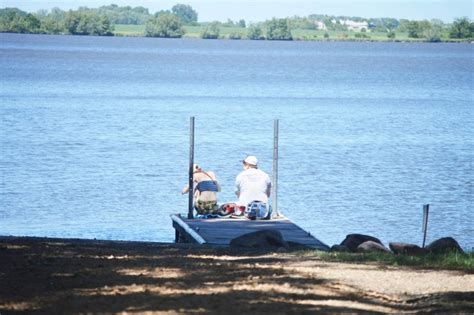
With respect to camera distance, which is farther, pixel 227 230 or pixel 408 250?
pixel 227 230

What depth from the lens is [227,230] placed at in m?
17.2

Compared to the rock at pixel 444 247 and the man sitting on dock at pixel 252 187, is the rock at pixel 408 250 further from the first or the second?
the man sitting on dock at pixel 252 187

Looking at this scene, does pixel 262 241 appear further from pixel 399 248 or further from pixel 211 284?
pixel 211 284

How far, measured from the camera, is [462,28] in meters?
169

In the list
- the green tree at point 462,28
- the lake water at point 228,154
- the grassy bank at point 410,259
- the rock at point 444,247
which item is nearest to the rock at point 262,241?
the grassy bank at point 410,259

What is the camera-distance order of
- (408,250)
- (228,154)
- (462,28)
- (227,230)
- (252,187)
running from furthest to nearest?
(462,28) → (228,154) → (252,187) → (227,230) → (408,250)

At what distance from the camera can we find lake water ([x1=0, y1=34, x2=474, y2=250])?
81.7 ft

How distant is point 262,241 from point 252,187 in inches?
191

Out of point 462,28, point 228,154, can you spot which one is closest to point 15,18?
point 462,28

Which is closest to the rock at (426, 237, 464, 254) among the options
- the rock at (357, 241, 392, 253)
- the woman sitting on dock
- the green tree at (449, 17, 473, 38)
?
the rock at (357, 241, 392, 253)

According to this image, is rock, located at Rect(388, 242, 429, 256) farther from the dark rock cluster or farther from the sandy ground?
the sandy ground

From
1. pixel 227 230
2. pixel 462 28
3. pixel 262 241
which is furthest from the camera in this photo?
pixel 462 28

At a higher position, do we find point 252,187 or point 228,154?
point 252,187

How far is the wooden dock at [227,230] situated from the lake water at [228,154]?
3.27 meters
